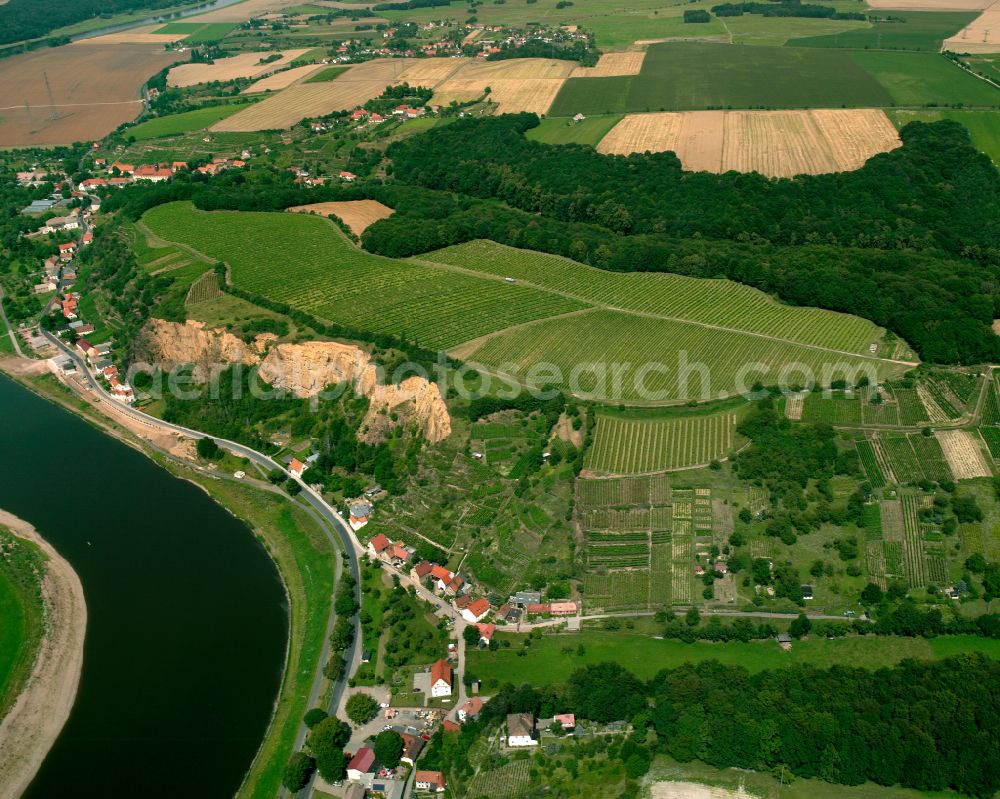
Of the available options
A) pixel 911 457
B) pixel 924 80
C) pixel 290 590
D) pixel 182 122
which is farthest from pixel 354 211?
pixel 924 80

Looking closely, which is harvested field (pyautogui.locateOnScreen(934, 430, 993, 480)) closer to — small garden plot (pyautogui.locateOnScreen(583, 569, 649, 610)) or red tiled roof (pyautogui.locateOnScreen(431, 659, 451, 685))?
small garden plot (pyautogui.locateOnScreen(583, 569, 649, 610))

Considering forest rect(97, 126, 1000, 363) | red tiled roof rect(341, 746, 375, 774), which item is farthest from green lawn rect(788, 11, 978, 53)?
red tiled roof rect(341, 746, 375, 774)

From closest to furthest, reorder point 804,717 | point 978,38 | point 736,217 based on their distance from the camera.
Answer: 1. point 804,717
2. point 736,217
3. point 978,38

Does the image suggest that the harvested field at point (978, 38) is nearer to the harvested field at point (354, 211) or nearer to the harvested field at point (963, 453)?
the harvested field at point (354, 211)

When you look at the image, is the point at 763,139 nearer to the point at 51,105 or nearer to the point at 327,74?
the point at 327,74

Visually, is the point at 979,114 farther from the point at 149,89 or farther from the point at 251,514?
the point at 149,89

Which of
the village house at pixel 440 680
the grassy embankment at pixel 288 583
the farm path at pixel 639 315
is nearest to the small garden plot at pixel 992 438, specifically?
the farm path at pixel 639 315
